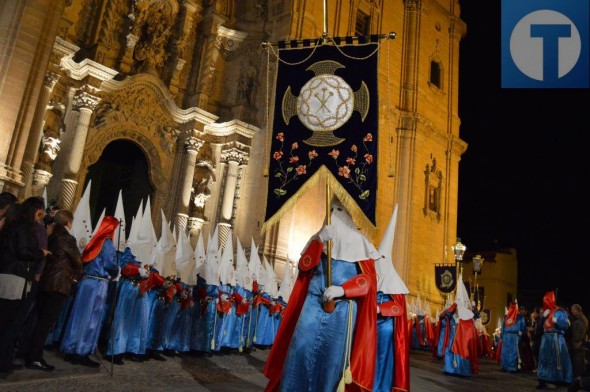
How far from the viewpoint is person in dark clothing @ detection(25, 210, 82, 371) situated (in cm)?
574

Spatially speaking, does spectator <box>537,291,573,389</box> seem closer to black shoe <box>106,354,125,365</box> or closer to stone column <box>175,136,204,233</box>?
black shoe <box>106,354,125,365</box>

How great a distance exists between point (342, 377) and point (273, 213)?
7.50 ft

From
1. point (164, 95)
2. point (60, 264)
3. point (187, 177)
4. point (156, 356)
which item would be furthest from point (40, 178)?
point (60, 264)

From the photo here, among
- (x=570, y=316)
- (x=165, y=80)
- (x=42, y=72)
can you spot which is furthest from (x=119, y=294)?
(x=165, y=80)

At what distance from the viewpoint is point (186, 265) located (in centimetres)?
922

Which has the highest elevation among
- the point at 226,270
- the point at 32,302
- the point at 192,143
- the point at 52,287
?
the point at 192,143

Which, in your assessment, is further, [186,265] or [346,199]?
[186,265]

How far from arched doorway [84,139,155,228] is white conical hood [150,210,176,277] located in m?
8.35

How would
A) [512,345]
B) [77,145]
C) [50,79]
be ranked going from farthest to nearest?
[77,145] < [512,345] < [50,79]

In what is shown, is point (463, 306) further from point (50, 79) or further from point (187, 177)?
point (50, 79)

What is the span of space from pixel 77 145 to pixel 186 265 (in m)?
→ 6.87

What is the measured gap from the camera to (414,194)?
2219cm

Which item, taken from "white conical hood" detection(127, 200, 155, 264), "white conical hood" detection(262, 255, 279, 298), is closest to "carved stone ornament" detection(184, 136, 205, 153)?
"white conical hood" detection(262, 255, 279, 298)

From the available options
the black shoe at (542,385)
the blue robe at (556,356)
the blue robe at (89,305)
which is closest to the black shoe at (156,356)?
the blue robe at (89,305)
